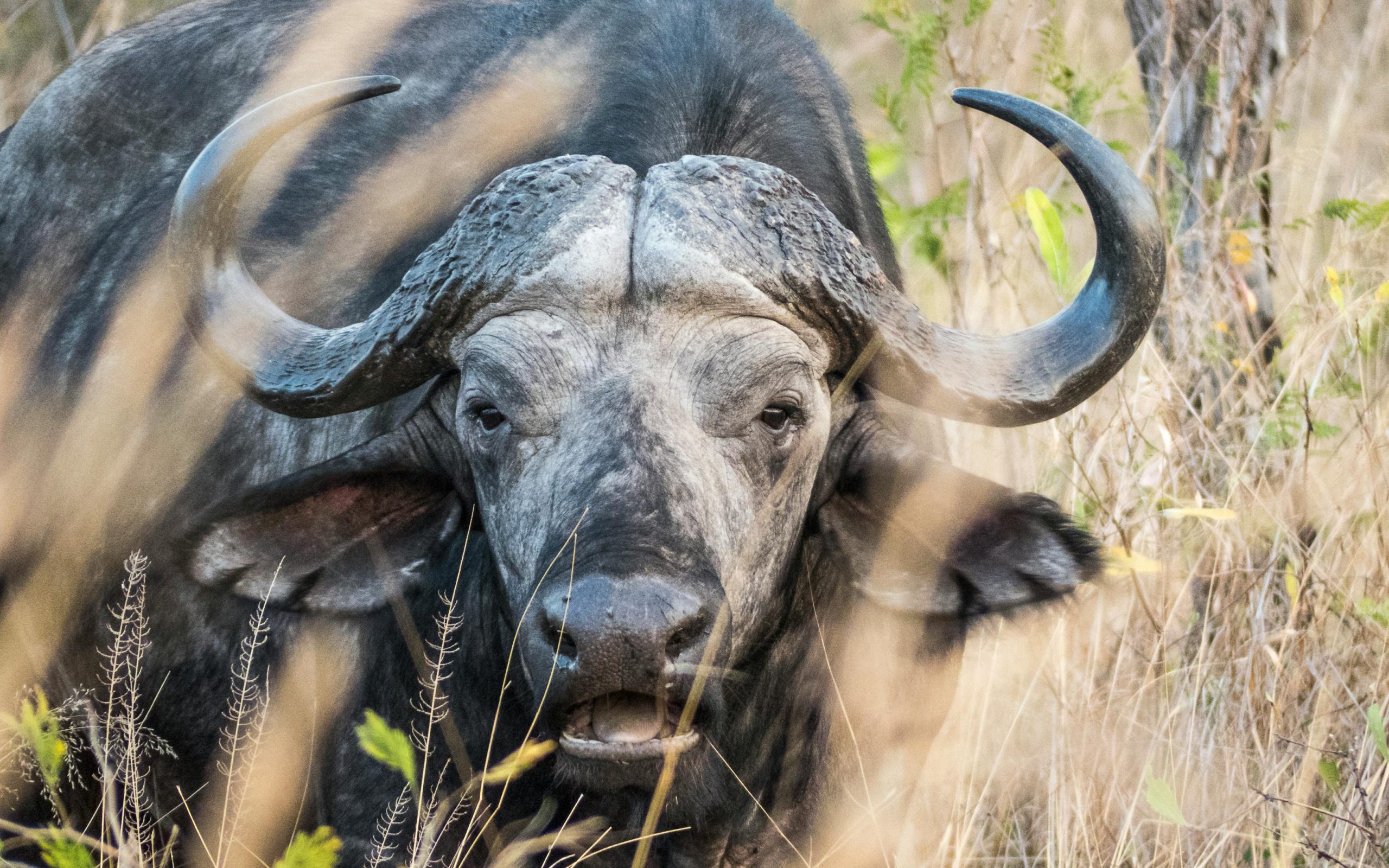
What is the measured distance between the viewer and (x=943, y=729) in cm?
443

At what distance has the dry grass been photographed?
3.66 m

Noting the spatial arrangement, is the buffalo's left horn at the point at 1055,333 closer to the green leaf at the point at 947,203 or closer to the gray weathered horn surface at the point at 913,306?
the gray weathered horn surface at the point at 913,306

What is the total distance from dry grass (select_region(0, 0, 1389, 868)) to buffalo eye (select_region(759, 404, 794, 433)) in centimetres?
77

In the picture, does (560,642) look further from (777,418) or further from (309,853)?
(777,418)

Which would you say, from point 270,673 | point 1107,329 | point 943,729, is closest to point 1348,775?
point 943,729

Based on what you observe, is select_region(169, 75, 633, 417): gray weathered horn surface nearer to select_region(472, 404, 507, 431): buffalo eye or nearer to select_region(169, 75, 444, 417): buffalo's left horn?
select_region(169, 75, 444, 417): buffalo's left horn

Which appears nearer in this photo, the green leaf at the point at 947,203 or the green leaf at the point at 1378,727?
the green leaf at the point at 1378,727

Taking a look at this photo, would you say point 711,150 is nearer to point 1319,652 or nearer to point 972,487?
point 972,487

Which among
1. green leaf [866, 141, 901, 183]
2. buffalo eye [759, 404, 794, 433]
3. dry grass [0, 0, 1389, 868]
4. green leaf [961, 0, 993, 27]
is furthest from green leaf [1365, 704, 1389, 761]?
green leaf [866, 141, 901, 183]

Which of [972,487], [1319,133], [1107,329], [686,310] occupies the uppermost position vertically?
[686,310]

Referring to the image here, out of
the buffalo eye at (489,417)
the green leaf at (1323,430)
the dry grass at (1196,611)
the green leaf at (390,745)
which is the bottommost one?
the dry grass at (1196,611)

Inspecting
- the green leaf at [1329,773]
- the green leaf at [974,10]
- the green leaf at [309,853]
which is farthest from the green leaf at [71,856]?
the green leaf at [974,10]

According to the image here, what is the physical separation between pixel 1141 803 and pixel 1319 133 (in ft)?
13.8

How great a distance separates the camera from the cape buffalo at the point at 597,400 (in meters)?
2.93
